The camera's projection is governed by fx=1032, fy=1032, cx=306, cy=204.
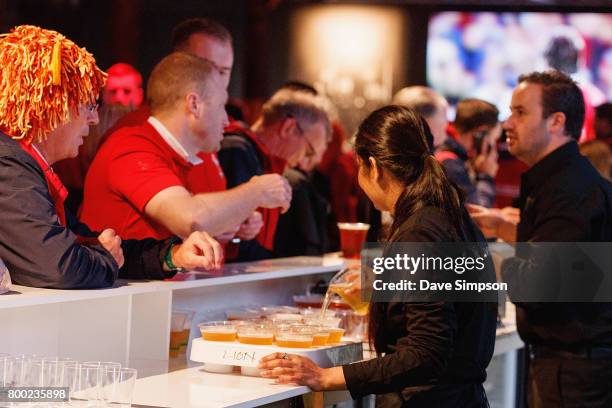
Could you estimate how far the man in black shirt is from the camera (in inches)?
146

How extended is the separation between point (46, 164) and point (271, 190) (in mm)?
948

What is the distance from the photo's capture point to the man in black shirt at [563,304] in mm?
3709

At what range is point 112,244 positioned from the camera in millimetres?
2967

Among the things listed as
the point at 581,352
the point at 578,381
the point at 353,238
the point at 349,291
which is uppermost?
the point at 353,238

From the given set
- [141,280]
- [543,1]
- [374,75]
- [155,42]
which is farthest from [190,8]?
[141,280]

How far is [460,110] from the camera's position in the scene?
5832 millimetres

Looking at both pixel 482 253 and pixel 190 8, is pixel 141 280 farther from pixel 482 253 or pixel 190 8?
pixel 190 8

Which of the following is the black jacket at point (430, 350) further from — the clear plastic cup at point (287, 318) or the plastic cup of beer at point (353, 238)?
the plastic cup of beer at point (353, 238)

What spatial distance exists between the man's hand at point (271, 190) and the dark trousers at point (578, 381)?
3.75 feet

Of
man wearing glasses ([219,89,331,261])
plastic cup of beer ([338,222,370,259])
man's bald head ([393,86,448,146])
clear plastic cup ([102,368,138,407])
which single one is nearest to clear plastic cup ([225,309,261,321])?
plastic cup of beer ([338,222,370,259])

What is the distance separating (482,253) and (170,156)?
1.22 m

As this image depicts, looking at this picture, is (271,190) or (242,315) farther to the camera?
(271,190)

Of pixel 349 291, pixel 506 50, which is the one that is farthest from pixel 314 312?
pixel 506 50

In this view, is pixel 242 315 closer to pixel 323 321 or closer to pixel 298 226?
pixel 323 321
